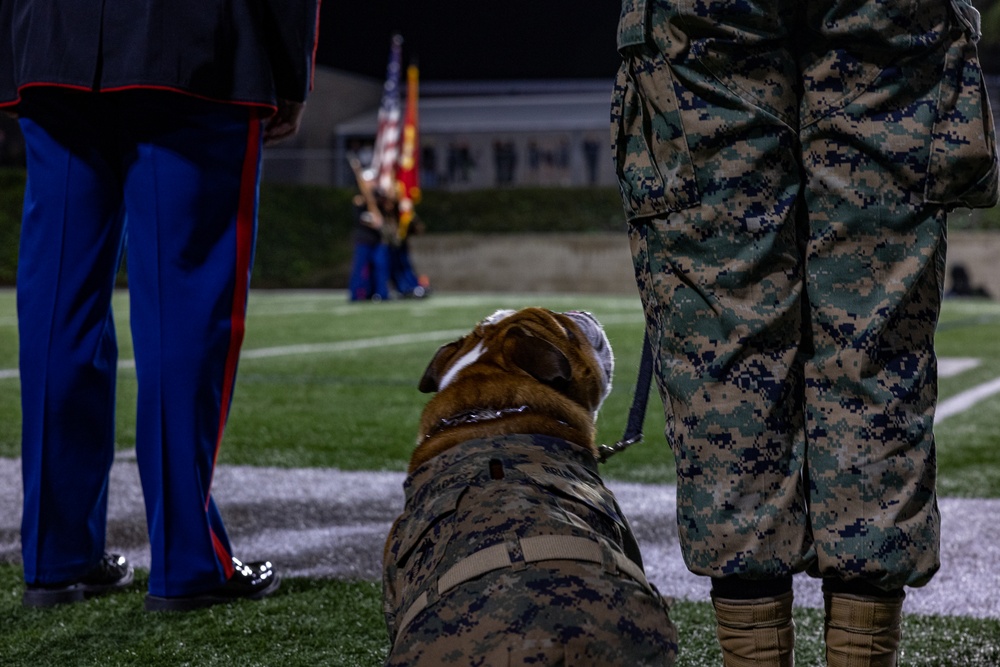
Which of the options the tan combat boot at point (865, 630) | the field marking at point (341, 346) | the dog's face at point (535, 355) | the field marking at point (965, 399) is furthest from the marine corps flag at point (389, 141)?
the tan combat boot at point (865, 630)

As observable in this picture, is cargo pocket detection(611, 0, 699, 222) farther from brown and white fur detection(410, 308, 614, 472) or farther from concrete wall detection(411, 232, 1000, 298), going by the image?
concrete wall detection(411, 232, 1000, 298)

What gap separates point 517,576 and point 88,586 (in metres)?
1.38

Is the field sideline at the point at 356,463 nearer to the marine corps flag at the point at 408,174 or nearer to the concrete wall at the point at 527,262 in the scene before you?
the marine corps flag at the point at 408,174

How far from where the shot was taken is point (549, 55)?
33344 mm

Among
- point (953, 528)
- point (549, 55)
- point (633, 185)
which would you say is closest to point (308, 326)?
point (953, 528)

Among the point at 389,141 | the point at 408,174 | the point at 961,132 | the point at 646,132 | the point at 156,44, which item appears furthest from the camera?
the point at 408,174

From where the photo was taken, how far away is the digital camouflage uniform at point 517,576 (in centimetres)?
123

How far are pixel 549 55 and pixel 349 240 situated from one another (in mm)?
9023

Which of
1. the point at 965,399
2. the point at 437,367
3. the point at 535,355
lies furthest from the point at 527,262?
the point at 535,355

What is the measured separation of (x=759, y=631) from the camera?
1.51 metres

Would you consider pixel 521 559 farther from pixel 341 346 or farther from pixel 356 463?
pixel 341 346

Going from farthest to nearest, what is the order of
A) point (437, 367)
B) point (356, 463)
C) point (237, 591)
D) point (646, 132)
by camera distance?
1. point (356, 463)
2. point (237, 591)
3. point (437, 367)
4. point (646, 132)

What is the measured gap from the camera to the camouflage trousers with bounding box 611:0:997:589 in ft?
4.76

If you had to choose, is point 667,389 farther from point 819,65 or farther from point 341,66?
point 341,66
